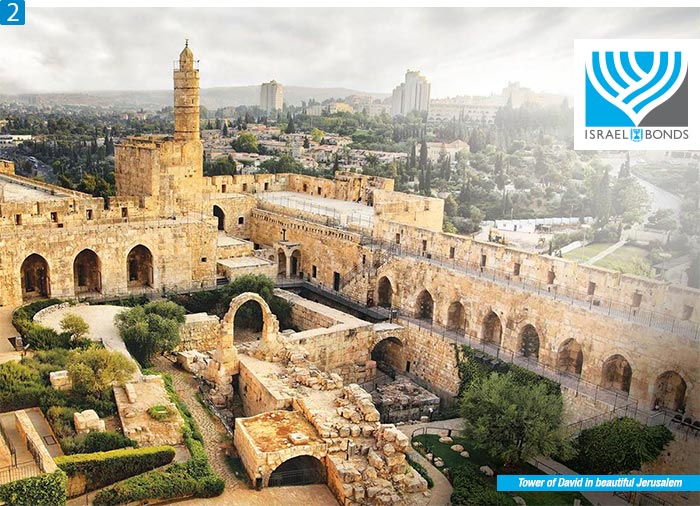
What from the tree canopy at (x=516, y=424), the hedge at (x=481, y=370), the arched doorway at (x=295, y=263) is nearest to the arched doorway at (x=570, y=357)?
the hedge at (x=481, y=370)

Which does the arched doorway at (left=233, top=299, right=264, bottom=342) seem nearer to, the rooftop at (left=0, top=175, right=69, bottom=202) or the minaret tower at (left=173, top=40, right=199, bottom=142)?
the rooftop at (left=0, top=175, right=69, bottom=202)

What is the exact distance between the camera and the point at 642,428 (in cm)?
1045

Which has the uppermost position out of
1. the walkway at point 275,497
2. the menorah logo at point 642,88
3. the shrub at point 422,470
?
the menorah logo at point 642,88

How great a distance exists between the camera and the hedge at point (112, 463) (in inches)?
336

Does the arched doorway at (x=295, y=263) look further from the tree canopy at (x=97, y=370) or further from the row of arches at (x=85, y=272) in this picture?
the tree canopy at (x=97, y=370)

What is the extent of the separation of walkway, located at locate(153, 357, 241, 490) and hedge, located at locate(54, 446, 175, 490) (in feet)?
2.93

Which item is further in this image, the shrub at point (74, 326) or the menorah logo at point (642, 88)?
the shrub at point (74, 326)

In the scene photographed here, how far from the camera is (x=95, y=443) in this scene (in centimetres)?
Result: 924

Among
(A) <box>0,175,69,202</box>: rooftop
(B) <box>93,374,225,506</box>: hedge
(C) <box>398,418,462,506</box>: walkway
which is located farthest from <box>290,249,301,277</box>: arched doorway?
(B) <box>93,374,225,506</box>: hedge

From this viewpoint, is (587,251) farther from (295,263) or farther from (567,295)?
(295,263)

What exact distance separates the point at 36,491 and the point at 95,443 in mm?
1662

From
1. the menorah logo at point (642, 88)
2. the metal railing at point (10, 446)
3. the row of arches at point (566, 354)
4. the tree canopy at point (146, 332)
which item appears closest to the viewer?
the menorah logo at point (642, 88)

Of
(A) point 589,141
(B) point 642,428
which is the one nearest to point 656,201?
(B) point 642,428

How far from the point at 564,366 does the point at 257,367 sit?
625 centimetres
